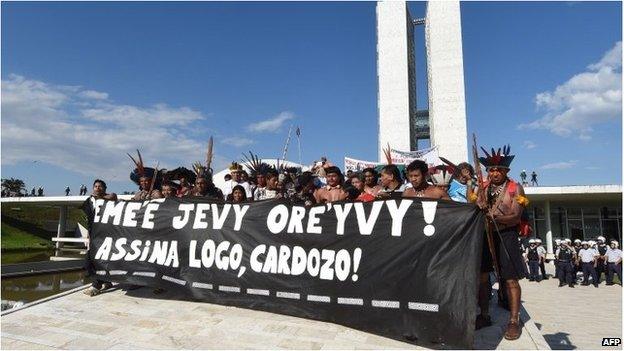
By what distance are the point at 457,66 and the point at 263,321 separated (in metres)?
38.1

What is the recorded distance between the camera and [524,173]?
3206 centimetres

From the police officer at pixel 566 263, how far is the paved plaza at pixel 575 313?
0.34 meters

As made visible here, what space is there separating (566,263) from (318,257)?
46.0 feet

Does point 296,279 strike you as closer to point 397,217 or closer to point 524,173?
point 397,217

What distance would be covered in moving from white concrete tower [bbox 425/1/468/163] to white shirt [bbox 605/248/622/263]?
2118 centimetres

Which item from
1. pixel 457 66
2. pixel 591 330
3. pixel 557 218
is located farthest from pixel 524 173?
pixel 591 330

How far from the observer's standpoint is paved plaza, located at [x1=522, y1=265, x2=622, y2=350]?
22.3 ft

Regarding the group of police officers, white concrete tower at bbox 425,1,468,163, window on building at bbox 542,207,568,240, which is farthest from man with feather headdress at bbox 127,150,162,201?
white concrete tower at bbox 425,1,468,163

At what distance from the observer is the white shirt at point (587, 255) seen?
14.3 m

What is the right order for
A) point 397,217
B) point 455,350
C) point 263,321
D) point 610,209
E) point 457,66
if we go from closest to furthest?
point 455,350, point 397,217, point 263,321, point 610,209, point 457,66

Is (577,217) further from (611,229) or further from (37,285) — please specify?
(37,285)

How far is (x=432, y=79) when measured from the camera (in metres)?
37.6

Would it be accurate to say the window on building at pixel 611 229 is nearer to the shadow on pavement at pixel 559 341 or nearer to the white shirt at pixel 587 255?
the white shirt at pixel 587 255

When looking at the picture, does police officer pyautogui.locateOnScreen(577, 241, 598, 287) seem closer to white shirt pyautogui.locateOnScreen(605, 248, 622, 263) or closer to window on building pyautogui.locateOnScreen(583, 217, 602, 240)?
white shirt pyautogui.locateOnScreen(605, 248, 622, 263)
